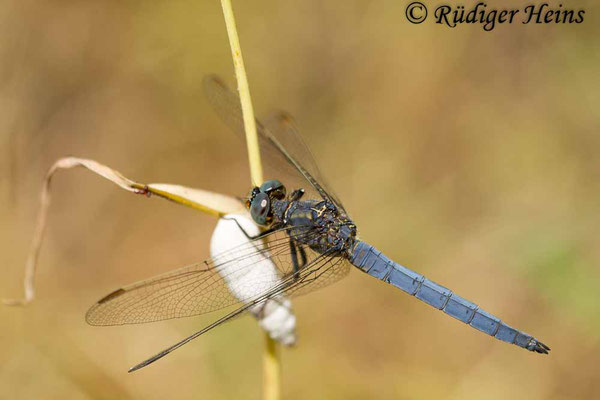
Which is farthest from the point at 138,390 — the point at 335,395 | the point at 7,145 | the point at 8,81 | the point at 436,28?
the point at 436,28

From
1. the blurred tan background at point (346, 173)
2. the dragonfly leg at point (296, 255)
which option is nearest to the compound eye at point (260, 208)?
the dragonfly leg at point (296, 255)

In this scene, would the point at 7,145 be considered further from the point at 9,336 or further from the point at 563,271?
the point at 563,271

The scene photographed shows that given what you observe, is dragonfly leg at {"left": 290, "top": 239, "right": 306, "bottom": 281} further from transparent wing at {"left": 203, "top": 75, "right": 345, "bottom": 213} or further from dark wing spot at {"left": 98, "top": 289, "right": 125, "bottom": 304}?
dark wing spot at {"left": 98, "top": 289, "right": 125, "bottom": 304}

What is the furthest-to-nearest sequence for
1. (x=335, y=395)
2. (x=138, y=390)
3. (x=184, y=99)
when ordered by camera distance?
(x=184, y=99)
(x=335, y=395)
(x=138, y=390)

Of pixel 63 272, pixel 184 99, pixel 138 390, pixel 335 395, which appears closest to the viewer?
pixel 138 390

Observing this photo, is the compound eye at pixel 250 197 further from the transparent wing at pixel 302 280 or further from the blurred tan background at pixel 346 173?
the blurred tan background at pixel 346 173

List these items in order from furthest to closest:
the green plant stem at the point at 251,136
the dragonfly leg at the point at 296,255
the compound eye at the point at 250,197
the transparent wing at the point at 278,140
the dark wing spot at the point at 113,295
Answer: the transparent wing at the point at 278,140 → the dragonfly leg at the point at 296,255 → the compound eye at the point at 250,197 → the dark wing spot at the point at 113,295 → the green plant stem at the point at 251,136

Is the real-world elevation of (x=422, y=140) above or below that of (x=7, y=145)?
above

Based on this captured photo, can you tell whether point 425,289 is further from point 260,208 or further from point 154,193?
point 154,193

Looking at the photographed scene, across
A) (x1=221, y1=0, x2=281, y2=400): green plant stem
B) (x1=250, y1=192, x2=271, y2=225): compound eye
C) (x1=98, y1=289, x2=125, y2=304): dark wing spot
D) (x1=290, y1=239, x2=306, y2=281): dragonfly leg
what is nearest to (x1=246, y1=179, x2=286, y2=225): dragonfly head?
(x1=250, y1=192, x2=271, y2=225): compound eye
